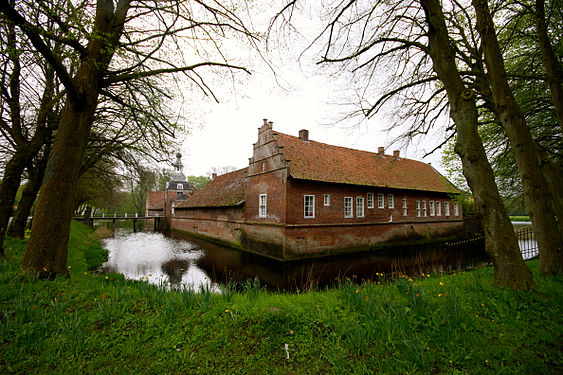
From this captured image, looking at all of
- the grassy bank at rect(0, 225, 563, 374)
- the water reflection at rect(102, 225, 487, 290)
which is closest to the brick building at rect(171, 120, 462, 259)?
the water reflection at rect(102, 225, 487, 290)

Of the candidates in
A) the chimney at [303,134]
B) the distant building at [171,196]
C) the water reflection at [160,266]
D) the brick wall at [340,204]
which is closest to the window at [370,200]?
the brick wall at [340,204]

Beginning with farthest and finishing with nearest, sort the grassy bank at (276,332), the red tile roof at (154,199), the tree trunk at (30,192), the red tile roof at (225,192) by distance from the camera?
the red tile roof at (154,199), the red tile roof at (225,192), the tree trunk at (30,192), the grassy bank at (276,332)

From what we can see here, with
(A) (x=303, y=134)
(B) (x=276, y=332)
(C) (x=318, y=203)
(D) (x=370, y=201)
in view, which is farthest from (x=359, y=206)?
(B) (x=276, y=332)

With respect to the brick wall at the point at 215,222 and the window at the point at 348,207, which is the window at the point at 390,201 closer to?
the window at the point at 348,207

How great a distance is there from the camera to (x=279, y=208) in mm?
14477

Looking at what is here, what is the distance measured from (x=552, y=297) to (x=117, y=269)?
48.6 feet

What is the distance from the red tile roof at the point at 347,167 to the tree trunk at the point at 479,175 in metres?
7.66

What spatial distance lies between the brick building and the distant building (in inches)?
808

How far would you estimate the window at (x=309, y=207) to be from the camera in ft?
48.2

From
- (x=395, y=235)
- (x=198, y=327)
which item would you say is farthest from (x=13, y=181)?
(x=395, y=235)

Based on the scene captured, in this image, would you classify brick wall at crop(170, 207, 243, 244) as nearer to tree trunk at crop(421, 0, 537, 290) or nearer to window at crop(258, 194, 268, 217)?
window at crop(258, 194, 268, 217)

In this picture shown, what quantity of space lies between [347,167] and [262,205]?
6.98 meters

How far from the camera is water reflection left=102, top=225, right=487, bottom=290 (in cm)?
1034

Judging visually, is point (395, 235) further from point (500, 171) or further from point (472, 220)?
point (472, 220)
